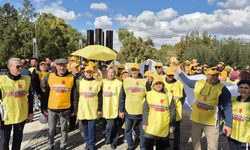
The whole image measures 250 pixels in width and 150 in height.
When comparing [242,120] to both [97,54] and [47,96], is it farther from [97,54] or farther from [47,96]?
[97,54]

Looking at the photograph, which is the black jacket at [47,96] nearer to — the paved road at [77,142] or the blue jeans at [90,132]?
the blue jeans at [90,132]

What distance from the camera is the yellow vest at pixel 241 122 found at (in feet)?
9.59

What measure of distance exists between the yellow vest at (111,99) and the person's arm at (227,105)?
2.17 m

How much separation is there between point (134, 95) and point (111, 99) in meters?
0.59

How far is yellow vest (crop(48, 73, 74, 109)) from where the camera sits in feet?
12.2

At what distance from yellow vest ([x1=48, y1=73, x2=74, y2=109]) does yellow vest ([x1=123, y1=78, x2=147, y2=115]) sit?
1317mm

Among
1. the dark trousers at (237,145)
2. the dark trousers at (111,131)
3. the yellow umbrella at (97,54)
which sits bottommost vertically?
the dark trousers at (111,131)

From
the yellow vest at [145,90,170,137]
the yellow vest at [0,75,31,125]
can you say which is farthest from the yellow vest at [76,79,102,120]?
the yellow vest at [145,90,170,137]

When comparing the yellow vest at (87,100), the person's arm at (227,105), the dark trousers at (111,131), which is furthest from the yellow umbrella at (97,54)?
the person's arm at (227,105)

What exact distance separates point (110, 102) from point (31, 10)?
22942 millimetres

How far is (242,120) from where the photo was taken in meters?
2.97

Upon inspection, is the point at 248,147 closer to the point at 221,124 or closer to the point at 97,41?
the point at 221,124

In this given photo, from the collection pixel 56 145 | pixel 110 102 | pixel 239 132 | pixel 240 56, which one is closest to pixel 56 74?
pixel 110 102

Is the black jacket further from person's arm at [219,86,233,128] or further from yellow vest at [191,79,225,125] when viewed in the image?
person's arm at [219,86,233,128]
